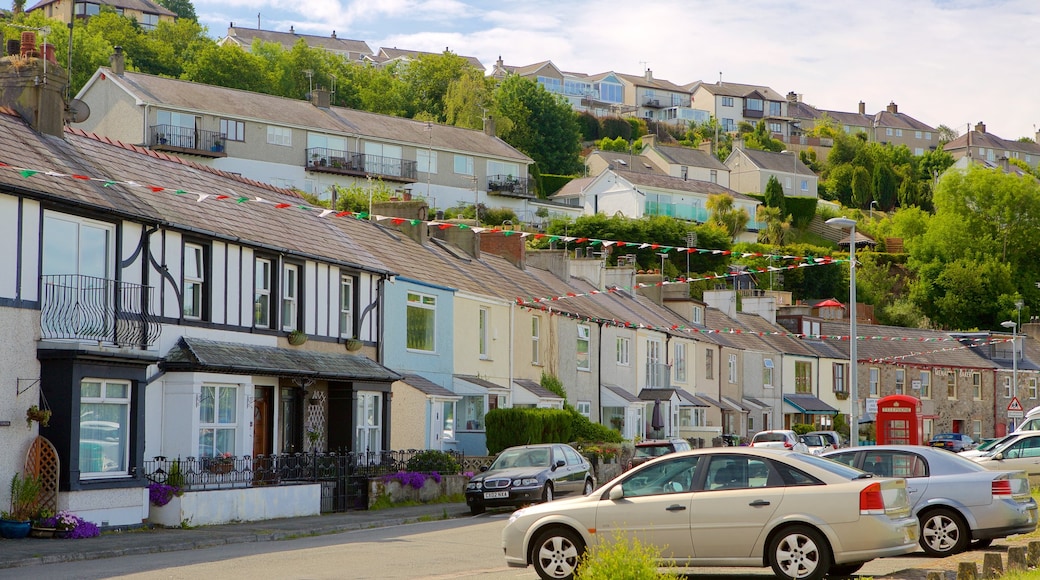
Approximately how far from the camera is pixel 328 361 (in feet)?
94.9

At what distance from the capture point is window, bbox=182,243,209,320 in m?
24.8

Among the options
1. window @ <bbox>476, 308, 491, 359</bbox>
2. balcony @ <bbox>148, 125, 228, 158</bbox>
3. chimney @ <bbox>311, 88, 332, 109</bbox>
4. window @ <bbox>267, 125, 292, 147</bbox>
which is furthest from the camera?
chimney @ <bbox>311, 88, 332, 109</bbox>

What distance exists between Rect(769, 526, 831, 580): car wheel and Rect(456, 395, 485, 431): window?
23.3m

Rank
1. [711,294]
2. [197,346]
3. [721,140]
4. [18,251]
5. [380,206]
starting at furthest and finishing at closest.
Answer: [721,140] < [711,294] < [380,206] < [197,346] < [18,251]

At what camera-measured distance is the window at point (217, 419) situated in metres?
24.2

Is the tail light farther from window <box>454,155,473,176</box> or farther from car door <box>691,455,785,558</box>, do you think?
window <box>454,155,473,176</box>

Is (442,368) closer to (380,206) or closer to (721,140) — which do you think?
(380,206)

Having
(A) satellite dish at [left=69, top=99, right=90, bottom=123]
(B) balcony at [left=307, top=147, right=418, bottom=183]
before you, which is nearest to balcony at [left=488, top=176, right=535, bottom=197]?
(B) balcony at [left=307, top=147, right=418, bottom=183]

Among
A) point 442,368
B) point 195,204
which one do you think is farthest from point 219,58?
point 195,204

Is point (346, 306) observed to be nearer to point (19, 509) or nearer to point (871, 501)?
point (19, 509)

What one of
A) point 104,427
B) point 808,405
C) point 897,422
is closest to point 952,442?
point 808,405

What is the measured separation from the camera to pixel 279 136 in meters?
76.2

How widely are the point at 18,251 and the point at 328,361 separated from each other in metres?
9.82

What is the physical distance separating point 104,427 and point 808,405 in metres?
48.1
